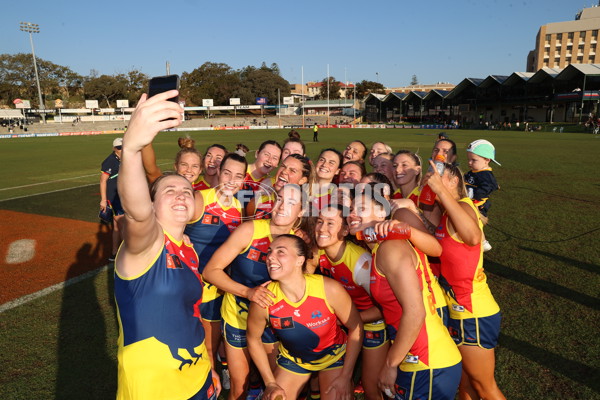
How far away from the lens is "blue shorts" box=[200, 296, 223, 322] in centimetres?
388

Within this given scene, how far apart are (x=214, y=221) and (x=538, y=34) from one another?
405ft

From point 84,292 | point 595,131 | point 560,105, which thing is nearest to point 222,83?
point 560,105

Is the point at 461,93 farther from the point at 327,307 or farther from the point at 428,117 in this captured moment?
the point at 327,307

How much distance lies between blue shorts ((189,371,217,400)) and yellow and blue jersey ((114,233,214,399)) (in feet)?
0.27

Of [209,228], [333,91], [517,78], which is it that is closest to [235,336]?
[209,228]

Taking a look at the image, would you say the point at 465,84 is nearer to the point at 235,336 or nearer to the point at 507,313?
the point at 507,313

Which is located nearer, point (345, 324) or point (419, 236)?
point (419, 236)

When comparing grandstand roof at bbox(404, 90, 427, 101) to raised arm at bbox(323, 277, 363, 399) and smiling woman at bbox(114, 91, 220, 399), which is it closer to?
raised arm at bbox(323, 277, 363, 399)

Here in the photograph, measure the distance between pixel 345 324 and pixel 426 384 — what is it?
2.32 ft

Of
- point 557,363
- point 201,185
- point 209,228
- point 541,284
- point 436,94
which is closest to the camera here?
point 209,228

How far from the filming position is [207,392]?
2570 mm

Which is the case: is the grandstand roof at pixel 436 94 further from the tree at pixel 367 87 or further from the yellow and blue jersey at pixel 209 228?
the yellow and blue jersey at pixel 209 228

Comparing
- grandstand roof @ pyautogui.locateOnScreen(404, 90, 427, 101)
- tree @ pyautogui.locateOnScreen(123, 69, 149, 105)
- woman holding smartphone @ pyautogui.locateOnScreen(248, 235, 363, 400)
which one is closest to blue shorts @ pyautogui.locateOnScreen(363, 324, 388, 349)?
woman holding smartphone @ pyautogui.locateOnScreen(248, 235, 363, 400)

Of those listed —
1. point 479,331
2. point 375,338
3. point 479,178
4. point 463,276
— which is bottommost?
point 375,338
